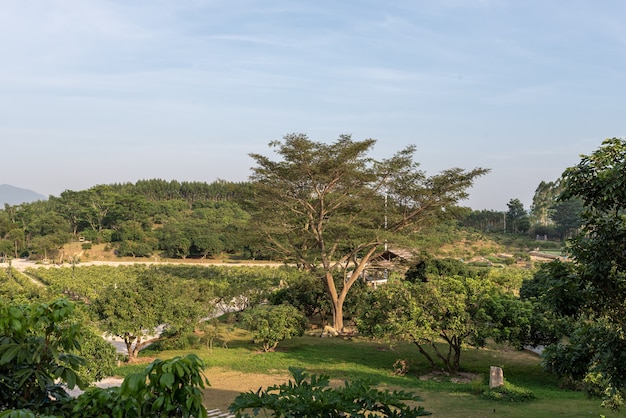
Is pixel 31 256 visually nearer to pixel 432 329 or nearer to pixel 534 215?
pixel 432 329

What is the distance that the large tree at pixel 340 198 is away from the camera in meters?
18.2

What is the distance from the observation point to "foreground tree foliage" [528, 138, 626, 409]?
4617 millimetres

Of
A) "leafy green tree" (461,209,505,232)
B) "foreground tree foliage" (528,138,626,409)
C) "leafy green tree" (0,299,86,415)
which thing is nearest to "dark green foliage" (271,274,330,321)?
"foreground tree foliage" (528,138,626,409)

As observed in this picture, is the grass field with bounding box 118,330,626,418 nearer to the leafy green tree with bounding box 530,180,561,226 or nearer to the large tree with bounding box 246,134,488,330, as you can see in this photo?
the large tree with bounding box 246,134,488,330

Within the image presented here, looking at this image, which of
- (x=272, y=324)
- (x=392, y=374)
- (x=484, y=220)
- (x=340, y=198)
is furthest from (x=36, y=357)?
(x=484, y=220)

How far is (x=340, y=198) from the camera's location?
19.0 meters

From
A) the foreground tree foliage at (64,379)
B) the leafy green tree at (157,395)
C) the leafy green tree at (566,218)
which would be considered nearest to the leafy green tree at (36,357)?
the foreground tree foliage at (64,379)

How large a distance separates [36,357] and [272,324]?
1392cm

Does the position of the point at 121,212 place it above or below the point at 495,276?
above

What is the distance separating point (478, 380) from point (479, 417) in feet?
10.9

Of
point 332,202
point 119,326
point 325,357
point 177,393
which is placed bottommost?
point 325,357

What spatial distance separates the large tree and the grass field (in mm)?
3619

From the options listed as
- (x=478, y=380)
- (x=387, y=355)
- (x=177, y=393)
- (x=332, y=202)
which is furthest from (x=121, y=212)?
(x=177, y=393)

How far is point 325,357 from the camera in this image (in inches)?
616
